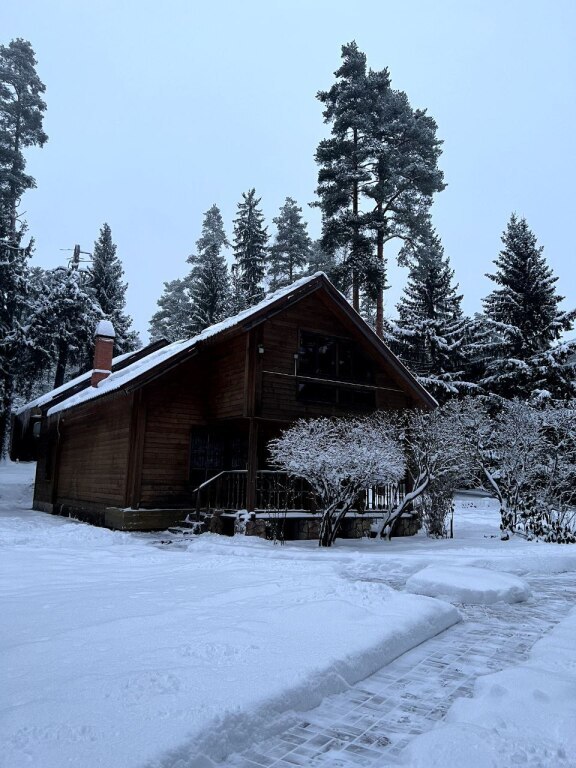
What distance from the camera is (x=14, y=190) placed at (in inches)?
1309

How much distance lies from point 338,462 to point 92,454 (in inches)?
347

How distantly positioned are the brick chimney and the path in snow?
1478 centimetres

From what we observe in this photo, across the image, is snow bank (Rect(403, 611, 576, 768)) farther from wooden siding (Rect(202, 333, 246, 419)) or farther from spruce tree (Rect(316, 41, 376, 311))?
spruce tree (Rect(316, 41, 376, 311))

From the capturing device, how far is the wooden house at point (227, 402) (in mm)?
13820

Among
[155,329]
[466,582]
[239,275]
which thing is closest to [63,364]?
A: [239,275]

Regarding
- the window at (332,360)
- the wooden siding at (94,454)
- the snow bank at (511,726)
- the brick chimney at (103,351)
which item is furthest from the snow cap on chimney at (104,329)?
the snow bank at (511,726)

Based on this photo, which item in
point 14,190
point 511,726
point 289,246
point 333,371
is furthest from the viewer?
point 289,246

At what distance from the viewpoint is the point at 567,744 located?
2877 millimetres

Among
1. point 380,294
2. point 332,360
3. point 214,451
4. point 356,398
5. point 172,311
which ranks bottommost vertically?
point 214,451

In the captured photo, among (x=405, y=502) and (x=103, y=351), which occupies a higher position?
(x=103, y=351)

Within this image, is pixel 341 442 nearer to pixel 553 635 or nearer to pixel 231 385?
pixel 231 385

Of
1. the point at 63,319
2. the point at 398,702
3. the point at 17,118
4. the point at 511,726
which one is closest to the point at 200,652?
the point at 398,702

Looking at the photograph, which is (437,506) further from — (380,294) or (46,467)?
(46,467)

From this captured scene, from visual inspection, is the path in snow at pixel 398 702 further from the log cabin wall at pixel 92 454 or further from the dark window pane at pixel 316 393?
the log cabin wall at pixel 92 454
